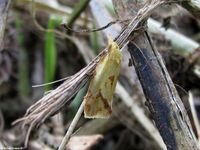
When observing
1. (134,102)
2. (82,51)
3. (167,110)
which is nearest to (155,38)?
(134,102)

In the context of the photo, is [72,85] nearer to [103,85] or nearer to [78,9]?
[103,85]

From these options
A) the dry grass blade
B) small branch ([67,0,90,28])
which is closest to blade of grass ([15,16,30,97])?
small branch ([67,0,90,28])

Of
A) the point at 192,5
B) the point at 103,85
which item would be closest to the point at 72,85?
the point at 103,85

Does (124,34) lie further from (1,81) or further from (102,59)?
(1,81)

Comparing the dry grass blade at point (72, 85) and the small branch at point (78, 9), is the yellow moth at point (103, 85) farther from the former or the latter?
the small branch at point (78, 9)

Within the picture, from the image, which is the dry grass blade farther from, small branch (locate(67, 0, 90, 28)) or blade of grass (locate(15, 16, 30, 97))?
blade of grass (locate(15, 16, 30, 97))

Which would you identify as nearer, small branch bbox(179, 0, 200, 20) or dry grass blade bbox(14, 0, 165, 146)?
dry grass blade bbox(14, 0, 165, 146)

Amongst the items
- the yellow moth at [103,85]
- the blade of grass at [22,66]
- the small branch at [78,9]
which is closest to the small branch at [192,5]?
the yellow moth at [103,85]
